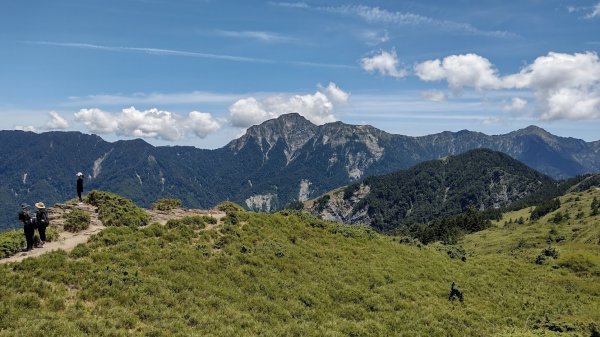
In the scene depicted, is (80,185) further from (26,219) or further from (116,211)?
(26,219)

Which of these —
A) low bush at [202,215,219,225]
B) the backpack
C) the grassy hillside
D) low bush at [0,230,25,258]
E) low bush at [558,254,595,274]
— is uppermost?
the backpack

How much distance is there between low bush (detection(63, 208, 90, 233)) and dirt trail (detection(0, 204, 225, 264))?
34 centimetres

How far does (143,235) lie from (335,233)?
20.1 m

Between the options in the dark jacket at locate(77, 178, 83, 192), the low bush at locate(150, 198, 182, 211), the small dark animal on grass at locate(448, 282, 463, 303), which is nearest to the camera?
the small dark animal on grass at locate(448, 282, 463, 303)

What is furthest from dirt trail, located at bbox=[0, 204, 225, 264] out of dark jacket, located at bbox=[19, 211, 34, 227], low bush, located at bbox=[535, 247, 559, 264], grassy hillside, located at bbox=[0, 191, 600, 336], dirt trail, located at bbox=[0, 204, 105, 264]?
low bush, located at bbox=[535, 247, 559, 264]

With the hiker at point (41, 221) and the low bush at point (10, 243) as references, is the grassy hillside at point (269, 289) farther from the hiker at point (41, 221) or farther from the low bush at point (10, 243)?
the low bush at point (10, 243)

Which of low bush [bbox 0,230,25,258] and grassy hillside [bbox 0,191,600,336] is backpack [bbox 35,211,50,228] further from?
grassy hillside [bbox 0,191,600,336]

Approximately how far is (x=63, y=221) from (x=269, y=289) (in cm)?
1693

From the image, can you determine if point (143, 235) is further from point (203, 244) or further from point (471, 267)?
point (471, 267)

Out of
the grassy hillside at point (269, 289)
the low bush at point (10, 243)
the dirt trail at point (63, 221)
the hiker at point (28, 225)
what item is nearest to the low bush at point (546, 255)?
the grassy hillside at point (269, 289)

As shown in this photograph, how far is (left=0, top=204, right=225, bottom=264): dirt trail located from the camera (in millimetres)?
24844

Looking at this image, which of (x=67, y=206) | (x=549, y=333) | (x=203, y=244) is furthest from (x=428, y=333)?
(x=67, y=206)

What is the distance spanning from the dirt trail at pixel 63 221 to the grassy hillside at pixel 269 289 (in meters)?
1.39

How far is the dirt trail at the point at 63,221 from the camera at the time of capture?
24844 millimetres
